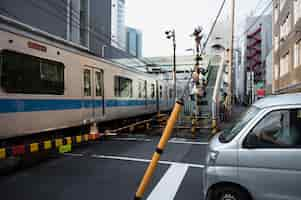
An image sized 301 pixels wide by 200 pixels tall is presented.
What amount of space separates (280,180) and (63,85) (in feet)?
20.2

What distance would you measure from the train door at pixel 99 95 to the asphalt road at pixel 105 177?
1721mm

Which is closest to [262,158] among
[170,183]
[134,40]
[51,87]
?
[170,183]

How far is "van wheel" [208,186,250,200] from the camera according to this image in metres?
3.15

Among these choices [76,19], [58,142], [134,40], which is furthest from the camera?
[134,40]

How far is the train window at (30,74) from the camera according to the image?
5.46 meters

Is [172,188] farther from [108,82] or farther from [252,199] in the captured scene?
[108,82]

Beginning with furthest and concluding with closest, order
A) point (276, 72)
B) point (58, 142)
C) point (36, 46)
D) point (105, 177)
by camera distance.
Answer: point (276, 72), point (58, 142), point (36, 46), point (105, 177)

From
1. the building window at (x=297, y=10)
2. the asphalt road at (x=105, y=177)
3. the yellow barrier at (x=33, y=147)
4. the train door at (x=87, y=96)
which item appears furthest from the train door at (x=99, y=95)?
the building window at (x=297, y=10)

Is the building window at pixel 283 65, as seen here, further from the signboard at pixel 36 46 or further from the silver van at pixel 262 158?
the silver van at pixel 262 158

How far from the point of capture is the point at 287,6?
20391 millimetres

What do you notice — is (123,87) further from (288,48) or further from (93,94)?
(288,48)

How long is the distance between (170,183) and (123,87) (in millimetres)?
7144

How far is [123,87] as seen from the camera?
38.1 ft

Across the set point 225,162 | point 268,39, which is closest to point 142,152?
point 225,162
